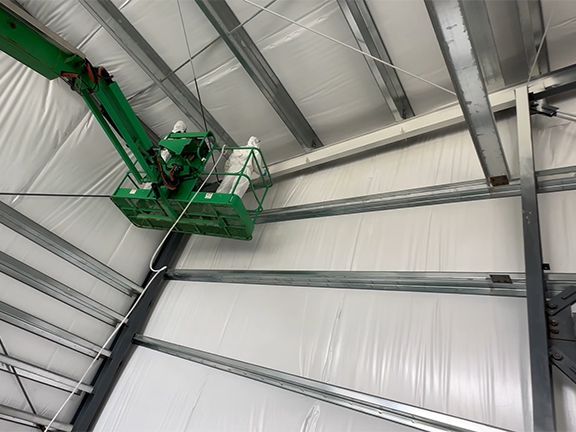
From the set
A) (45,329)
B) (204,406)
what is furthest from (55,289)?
(204,406)

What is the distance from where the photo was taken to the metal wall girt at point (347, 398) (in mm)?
1876

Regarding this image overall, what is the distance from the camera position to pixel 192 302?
383cm

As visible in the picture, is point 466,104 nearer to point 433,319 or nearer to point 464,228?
point 464,228

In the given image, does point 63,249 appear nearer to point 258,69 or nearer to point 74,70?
point 74,70

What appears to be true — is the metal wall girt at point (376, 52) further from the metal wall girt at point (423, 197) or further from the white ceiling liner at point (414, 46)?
the metal wall girt at point (423, 197)

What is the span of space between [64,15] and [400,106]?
3385 millimetres

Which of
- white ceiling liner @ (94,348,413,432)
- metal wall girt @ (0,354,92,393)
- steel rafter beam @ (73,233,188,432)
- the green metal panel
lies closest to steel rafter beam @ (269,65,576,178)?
the green metal panel

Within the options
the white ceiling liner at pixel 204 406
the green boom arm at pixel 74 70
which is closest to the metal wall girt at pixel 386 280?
the white ceiling liner at pixel 204 406

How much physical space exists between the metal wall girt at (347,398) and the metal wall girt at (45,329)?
4.40 feet

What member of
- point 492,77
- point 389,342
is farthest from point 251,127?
point 389,342

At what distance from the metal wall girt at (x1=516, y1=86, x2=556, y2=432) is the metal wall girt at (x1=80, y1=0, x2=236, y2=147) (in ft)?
10.2

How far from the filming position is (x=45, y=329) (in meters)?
3.38

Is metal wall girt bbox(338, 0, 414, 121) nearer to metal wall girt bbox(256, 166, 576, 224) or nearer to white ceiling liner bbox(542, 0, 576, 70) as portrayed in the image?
metal wall girt bbox(256, 166, 576, 224)

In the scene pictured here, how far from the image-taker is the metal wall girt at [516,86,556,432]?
5.24 ft
